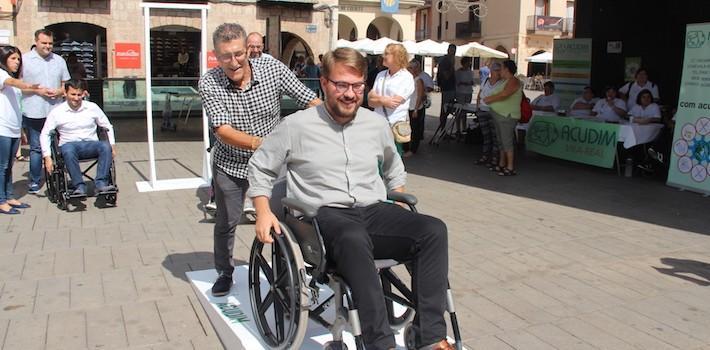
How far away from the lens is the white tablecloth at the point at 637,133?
848 centimetres

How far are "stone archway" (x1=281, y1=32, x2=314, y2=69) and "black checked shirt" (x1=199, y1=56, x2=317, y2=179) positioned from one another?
21.5m

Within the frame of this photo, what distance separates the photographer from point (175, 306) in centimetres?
385

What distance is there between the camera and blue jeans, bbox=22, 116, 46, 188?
7117 mm

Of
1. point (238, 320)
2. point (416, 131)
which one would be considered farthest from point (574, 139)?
A: point (238, 320)

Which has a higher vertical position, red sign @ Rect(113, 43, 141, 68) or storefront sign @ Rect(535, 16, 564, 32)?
storefront sign @ Rect(535, 16, 564, 32)

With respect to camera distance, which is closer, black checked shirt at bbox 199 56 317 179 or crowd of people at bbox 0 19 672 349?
crowd of people at bbox 0 19 672 349

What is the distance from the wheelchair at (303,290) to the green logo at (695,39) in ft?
18.9

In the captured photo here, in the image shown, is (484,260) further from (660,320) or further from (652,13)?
(652,13)

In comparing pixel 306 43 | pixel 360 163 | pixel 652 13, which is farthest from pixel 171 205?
pixel 306 43

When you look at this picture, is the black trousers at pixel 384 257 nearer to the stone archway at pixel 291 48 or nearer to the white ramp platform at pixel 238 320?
the white ramp platform at pixel 238 320

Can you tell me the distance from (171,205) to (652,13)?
928cm

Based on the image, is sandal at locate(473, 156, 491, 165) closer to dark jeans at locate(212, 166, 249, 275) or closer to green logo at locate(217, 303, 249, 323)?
dark jeans at locate(212, 166, 249, 275)

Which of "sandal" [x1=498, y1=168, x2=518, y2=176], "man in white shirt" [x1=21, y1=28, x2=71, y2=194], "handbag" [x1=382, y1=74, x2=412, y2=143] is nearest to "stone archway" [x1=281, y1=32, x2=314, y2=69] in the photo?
"sandal" [x1=498, y1=168, x2=518, y2=176]

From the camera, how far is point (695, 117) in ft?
24.3
